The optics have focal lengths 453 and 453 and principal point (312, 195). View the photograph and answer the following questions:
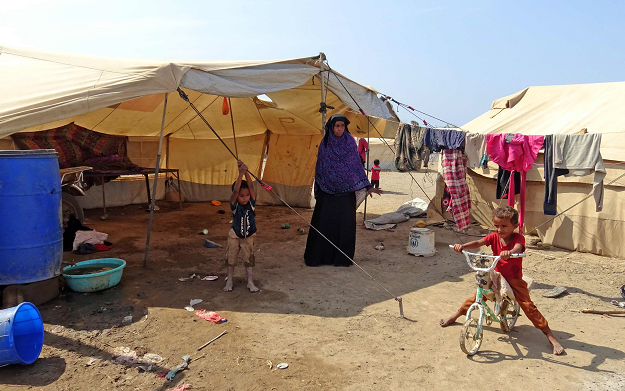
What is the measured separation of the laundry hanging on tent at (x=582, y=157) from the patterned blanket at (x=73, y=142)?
9036 millimetres

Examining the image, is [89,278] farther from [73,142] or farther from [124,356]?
[73,142]

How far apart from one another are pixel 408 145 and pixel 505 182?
1831 millimetres

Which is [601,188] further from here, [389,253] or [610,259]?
[389,253]

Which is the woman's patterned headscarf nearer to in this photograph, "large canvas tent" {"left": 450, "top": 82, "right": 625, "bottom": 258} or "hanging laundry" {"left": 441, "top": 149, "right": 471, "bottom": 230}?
"hanging laundry" {"left": 441, "top": 149, "right": 471, "bottom": 230}

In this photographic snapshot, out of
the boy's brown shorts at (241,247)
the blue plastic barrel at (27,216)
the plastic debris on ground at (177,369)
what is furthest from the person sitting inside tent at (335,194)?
the blue plastic barrel at (27,216)

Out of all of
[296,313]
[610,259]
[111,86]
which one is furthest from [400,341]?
[610,259]

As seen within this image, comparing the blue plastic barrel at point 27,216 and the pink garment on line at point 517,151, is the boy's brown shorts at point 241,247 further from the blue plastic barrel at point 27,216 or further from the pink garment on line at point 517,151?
the pink garment on line at point 517,151

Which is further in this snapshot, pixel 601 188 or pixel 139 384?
pixel 601 188

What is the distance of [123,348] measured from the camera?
3643 mm

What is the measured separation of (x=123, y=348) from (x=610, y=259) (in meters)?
6.98

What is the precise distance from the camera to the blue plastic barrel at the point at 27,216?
13.2 ft

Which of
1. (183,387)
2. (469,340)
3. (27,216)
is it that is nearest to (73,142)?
(27,216)

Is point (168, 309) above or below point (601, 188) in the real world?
below

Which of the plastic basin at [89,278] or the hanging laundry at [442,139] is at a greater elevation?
the hanging laundry at [442,139]
